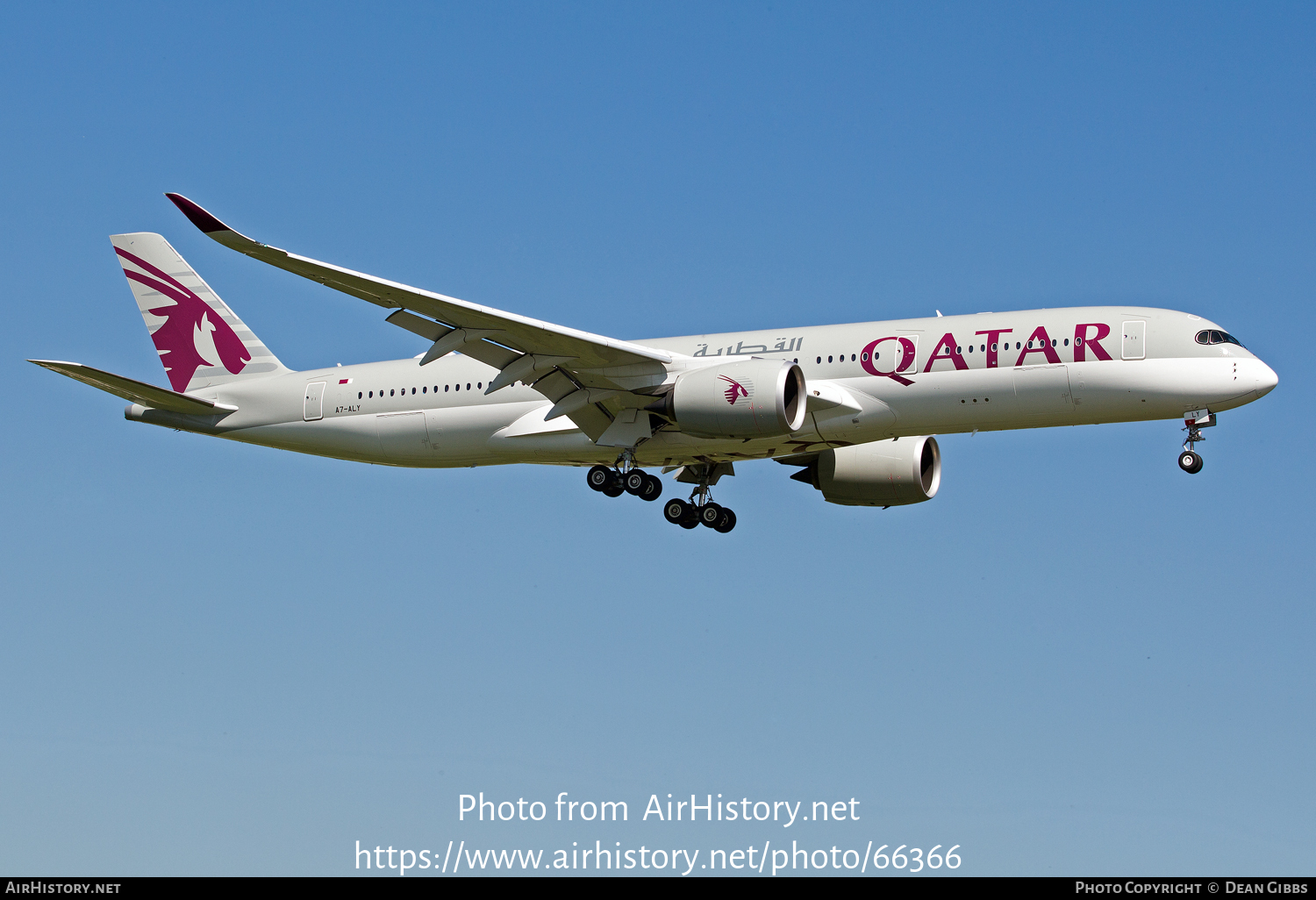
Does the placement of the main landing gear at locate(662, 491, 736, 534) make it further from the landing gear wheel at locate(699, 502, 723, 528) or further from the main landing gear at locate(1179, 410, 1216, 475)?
the main landing gear at locate(1179, 410, 1216, 475)

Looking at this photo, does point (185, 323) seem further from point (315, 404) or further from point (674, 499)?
point (674, 499)

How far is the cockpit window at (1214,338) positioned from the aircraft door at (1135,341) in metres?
1.11

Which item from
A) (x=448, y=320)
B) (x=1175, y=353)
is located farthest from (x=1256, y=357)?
(x=448, y=320)

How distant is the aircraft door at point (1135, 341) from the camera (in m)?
31.1

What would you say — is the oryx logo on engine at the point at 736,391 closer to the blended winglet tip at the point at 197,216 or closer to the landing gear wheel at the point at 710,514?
the landing gear wheel at the point at 710,514

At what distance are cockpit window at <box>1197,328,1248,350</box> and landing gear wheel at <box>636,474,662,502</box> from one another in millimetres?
12703

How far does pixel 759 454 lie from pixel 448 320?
28.2 feet

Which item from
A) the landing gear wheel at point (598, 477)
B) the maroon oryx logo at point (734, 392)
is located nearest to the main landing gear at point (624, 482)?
the landing gear wheel at point (598, 477)

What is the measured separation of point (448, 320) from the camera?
30844 mm

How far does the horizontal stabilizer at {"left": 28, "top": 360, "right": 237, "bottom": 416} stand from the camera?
32.5 metres

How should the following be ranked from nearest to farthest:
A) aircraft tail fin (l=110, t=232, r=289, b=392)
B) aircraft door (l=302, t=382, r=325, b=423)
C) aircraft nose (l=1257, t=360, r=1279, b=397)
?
aircraft nose (l=1257, t=360, r=1279, b=397) → aircraft door (l=302, t=382, r=325, b=423) → aircraft tail fin (l=110, t=232, r=289, b=392)

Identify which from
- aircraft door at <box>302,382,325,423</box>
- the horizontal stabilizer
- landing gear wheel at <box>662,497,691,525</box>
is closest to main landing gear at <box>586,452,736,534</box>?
landing gear wheel at <box>662,497,691,525</box>

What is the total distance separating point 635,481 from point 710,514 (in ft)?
8.13

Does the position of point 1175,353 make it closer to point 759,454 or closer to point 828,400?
point 828,400
